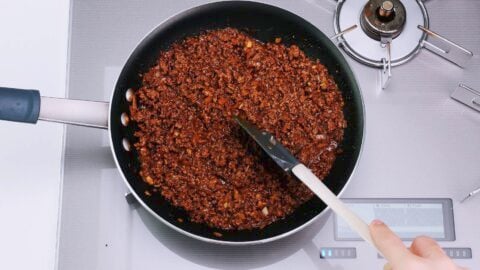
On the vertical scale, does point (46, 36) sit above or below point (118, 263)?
above

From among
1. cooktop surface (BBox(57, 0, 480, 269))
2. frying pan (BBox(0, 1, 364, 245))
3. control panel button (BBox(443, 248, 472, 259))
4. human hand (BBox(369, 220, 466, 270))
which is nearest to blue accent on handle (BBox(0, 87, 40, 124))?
frying pan (BBox(0, 1, 364, 245))

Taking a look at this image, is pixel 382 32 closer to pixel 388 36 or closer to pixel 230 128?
pixel 388 36

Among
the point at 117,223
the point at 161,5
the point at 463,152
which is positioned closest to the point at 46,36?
the point at 161,5

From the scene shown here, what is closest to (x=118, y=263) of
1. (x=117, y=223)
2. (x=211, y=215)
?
(x=117, y=223)

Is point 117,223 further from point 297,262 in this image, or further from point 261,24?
point 261,24

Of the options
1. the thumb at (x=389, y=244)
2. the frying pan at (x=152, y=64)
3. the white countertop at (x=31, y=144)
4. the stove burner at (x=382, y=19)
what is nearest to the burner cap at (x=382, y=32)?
the stove burner at (x=382, y=19)

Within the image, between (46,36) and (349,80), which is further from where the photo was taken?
(46,36)

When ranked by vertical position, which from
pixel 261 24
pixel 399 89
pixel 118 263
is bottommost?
pixel 118 263

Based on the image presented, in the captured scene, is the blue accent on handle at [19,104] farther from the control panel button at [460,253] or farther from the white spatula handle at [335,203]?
the control panel button at [460,253]
